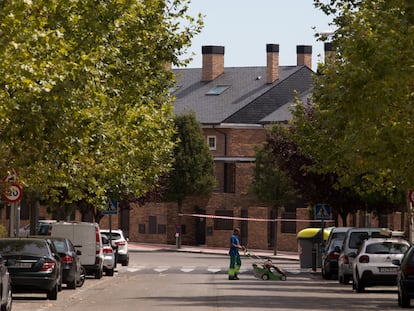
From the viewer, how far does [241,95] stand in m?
99.1

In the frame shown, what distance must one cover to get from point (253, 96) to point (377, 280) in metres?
60.8

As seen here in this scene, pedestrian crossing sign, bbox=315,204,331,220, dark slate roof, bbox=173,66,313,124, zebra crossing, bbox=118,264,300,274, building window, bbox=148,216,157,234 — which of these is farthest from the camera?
building window, bbox=148,216,157,234

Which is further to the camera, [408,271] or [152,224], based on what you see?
[152,224]

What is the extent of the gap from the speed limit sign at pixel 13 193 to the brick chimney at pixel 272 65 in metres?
62.6

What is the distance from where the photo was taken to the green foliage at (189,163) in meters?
92.2

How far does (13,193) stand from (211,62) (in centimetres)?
6714

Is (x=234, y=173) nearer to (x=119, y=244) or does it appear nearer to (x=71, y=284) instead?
(x=119, y=244)

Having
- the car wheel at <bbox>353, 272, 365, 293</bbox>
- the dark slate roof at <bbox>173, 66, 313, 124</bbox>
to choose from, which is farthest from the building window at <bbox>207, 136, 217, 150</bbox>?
the car wheel at <bbox>353, 272, 365, 293</bbox>

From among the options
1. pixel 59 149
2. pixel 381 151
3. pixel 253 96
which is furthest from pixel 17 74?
pixel 253 96

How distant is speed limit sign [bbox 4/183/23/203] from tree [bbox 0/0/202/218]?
0.77 m

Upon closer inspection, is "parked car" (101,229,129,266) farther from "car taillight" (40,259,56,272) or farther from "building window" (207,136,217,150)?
"building window" (207,136,217,150)

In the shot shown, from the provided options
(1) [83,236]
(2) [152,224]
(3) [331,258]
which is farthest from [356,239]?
(2) [152,224]

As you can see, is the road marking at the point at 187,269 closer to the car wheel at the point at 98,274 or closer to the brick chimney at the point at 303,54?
the car wheel at the point at 98,274

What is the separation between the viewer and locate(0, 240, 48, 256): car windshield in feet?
107
